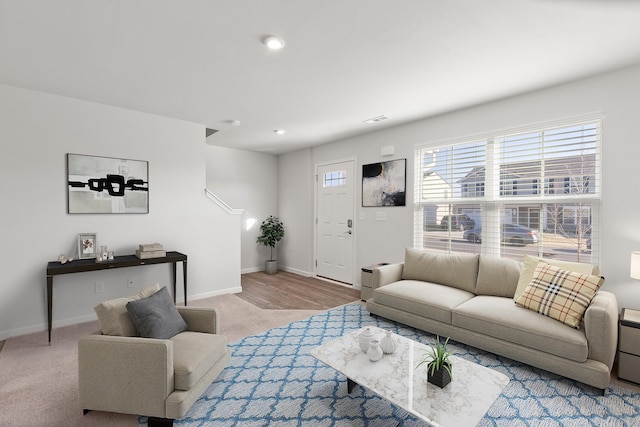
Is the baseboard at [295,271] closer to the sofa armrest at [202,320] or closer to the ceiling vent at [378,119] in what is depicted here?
the ceiling vent at [378,119]

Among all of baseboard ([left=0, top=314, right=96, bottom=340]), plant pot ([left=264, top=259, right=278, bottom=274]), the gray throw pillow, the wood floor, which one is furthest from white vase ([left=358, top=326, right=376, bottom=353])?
plant pot ([left=264, top=259, right=278, bottom=274])

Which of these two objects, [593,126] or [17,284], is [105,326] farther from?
[593,126]

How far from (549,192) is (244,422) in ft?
11.2

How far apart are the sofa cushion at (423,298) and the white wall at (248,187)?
3373 mm

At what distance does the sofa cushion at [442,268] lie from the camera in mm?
3369

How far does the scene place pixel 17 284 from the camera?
313 cm

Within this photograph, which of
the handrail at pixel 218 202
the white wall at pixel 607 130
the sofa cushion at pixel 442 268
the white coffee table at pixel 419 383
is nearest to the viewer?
the white coffee table at pixel 419 383

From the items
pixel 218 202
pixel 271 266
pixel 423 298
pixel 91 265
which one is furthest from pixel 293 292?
pixel 91 265

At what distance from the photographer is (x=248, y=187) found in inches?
242

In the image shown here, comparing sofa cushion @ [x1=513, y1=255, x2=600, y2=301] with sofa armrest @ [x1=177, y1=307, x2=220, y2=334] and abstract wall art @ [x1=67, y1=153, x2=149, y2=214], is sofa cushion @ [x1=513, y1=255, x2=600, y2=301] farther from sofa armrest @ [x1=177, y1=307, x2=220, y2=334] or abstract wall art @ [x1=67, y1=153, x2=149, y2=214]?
abstract wall art @ [x1=67, y1=153, x2=149, y2=214]

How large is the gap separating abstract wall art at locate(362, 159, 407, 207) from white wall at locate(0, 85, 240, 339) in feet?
7.98

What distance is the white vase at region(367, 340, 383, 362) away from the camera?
201 centimetres

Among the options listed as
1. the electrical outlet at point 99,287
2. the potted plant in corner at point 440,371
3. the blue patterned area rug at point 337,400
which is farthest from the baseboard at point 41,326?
the potted plant in corner at point 440,371

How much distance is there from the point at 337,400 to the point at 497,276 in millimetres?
2116
